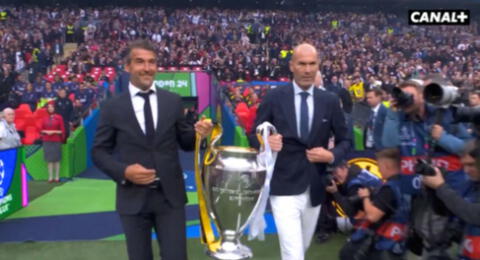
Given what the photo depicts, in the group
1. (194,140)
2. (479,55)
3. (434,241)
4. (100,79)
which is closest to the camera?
(434,241)

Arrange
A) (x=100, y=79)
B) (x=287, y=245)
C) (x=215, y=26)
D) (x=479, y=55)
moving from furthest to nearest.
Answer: (x=215, y=26)
(x=479, y=55)
(x=100, y=79)
(x=287, y=245)

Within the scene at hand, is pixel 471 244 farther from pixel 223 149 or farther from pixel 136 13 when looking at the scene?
pixel 136 13

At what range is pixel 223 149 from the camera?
3283 mm

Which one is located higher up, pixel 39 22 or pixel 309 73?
pixel 39 22

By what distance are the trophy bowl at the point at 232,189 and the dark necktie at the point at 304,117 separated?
1.22 feet

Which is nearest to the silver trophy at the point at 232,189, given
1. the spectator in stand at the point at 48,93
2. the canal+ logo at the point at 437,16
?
the spectator in stand at the point at 48,93

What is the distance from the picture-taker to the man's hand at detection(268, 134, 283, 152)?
335 cm

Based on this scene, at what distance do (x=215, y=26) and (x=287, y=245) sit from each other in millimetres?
25965

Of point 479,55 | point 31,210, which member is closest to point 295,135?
point 31,210

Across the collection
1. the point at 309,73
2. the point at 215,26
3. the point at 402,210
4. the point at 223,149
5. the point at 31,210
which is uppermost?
the point at 215,26

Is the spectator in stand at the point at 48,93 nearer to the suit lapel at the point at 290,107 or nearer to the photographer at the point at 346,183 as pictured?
the suit lapel at the point at 290,107

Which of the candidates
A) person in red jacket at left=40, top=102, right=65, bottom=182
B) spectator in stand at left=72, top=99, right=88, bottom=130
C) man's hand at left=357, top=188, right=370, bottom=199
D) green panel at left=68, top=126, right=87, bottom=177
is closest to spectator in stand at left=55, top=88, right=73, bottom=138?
spectator in stand at left=72, top=99, right=88, bottom=130

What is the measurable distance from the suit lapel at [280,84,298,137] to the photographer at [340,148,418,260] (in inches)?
22.8

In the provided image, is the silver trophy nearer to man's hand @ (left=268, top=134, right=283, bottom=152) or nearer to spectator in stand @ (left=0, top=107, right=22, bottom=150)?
man's hand @ (left=268, top=134, right=283, bottom=152)
